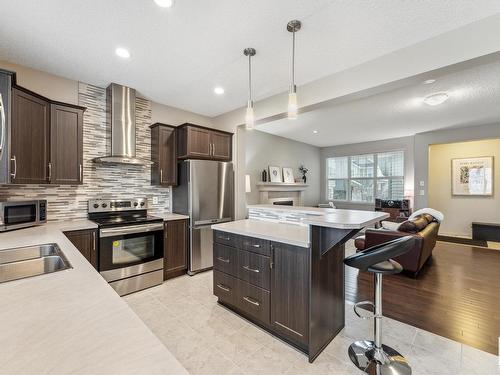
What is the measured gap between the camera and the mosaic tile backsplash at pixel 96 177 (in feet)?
9.49

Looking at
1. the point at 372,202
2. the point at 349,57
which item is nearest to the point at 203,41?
the point at 349,57

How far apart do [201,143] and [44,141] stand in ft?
6.28

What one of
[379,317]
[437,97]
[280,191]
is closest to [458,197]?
[437,97]

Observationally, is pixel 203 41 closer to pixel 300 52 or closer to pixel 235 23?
pixel 235 23


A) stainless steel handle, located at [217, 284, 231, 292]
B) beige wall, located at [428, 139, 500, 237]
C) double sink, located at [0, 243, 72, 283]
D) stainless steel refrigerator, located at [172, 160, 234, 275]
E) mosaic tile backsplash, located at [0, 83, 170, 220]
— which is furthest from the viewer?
beige wall, located at [428, 139, 500, 237]

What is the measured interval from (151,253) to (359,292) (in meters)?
2.83

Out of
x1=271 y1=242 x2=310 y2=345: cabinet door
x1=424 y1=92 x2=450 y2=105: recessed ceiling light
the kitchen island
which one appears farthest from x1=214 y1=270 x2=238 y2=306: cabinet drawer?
x1=424 y1=92 x2=450 y2=105: recessed ceiling light

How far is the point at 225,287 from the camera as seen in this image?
2486mm

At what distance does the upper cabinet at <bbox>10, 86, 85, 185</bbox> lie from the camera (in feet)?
7.50

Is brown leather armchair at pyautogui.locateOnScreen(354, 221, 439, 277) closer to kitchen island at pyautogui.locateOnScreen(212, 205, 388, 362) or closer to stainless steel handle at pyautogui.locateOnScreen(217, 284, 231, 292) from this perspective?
kitchen island at pyautogui.locateOnScreen(212, 205, 388, 362)

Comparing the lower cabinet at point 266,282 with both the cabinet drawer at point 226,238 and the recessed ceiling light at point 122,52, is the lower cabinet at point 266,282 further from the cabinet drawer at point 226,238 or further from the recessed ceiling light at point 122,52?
the recessed ceiling light at point 122,52

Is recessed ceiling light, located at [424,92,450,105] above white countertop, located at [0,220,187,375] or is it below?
above

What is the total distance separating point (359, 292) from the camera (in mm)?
3055

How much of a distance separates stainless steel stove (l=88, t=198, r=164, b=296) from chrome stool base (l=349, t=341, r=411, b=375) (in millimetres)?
2491
